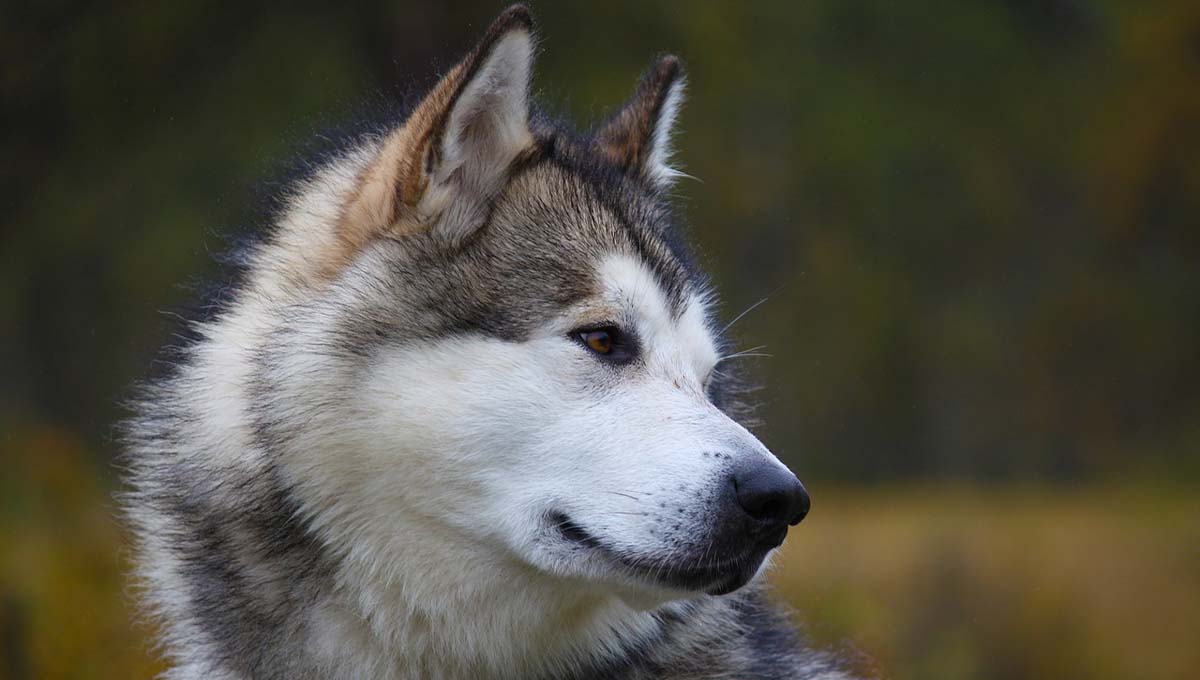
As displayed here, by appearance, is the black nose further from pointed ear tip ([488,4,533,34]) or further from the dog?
pointed ear tip ([488,4,533,34])

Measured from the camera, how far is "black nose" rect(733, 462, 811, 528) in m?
3.31

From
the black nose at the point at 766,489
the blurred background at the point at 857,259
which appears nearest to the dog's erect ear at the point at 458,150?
the blurred background at the point at 857,259

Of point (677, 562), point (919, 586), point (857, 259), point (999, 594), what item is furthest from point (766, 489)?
point (857, 259)

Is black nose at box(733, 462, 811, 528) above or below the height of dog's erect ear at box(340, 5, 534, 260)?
below

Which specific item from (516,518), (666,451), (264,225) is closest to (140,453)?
(264,225)

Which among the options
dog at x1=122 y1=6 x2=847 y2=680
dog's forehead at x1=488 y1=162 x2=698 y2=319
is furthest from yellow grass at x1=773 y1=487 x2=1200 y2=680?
dog at x1=122 y1=6 x2=847 y2=680

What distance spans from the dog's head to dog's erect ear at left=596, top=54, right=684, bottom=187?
555 mm

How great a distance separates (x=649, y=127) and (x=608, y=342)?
108cm

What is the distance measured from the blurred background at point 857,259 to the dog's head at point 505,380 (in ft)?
2.86

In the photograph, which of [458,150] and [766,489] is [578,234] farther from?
[766,489]

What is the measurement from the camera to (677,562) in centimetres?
336

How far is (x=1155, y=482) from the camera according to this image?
16.9 meters

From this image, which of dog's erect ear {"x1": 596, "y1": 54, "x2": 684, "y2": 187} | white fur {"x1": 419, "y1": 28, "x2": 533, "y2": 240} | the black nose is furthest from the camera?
dog's erect ear {"x1": 596, "y1": 54, "x2": 684, "y2": 187}

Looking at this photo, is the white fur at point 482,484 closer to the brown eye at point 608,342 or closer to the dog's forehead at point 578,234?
the brown eye at point 608,342
